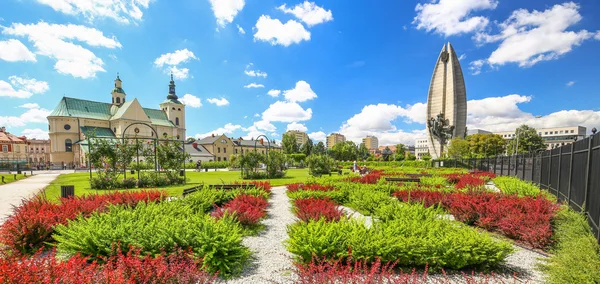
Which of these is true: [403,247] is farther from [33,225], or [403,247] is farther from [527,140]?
[527,140]

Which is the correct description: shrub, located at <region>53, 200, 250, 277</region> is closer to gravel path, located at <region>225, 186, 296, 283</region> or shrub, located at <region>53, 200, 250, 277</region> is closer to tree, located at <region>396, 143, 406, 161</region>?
gravel path, located at <region>225, 186, 296, 283</region>

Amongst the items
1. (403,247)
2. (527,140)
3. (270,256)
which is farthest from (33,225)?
(527,140)

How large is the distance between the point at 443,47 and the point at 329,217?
5000 centimetres

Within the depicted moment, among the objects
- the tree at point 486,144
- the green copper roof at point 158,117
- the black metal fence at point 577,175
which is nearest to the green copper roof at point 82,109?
the green copper roof at point 158,117

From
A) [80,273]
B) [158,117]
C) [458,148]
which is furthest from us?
[158,117]

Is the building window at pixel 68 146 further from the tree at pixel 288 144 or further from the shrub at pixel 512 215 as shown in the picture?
the shrub at pixel 512 215

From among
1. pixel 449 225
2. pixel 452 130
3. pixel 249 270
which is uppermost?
pixel 452 130

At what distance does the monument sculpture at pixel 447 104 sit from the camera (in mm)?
41750

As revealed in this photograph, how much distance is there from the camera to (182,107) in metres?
80.1

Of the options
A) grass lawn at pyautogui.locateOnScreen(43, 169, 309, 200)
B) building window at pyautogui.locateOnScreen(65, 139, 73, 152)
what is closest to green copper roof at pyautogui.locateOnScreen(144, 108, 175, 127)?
building window at pyautogui.locateOnScreen(65, 139, 73, 152)

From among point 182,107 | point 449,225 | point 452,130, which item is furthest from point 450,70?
point 182,107

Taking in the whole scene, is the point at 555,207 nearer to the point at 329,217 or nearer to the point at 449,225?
the point at 449,225

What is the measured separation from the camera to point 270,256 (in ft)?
15.7

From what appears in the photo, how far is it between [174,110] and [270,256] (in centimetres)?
8503
